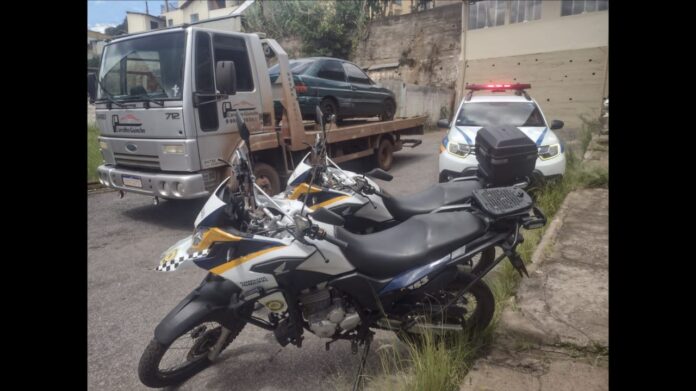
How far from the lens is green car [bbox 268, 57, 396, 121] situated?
7777 millimetres

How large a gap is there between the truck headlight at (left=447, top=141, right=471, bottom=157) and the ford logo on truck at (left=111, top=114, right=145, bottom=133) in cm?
408

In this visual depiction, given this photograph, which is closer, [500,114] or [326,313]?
[326,313]

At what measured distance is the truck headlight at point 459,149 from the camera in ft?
20.1

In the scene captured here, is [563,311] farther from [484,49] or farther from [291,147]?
[484,49]

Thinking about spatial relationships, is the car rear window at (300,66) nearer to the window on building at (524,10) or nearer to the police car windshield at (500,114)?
the police car windshield at (500,114)

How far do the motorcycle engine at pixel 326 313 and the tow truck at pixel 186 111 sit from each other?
2.77 m

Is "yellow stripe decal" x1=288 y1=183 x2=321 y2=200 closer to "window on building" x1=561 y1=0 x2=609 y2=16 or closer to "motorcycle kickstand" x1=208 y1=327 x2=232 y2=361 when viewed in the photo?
"motorcycle kickstand" x1=208 y1=327 x2=232 y2=361

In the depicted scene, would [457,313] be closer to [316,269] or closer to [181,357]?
[316,269]

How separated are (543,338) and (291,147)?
169 inches

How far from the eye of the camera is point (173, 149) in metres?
4.95

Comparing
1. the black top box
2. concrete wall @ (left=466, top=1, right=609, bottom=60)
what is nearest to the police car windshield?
the black top box

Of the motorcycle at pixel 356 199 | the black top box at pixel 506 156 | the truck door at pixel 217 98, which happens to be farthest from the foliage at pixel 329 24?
the motorcycle at pixel 356 199

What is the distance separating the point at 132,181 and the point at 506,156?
4325mm

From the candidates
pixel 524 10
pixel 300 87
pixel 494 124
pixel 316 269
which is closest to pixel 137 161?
pixel 300 87
